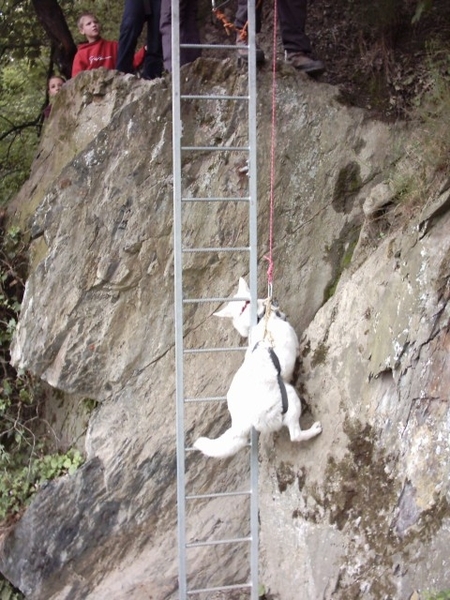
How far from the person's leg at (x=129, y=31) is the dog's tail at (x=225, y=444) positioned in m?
2.96

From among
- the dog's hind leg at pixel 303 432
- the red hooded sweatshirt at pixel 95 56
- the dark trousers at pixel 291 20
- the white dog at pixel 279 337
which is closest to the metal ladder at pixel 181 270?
the white dog at pixel 279 337

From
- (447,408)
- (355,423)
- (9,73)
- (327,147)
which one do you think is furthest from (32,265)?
(9,73)

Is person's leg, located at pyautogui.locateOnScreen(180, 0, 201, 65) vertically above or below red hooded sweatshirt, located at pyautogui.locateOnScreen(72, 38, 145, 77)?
above

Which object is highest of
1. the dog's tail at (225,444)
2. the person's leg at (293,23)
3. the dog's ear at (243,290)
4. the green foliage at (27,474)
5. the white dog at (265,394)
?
the person's leg at (293,23)

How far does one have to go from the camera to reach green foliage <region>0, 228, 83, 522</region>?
5.33 m

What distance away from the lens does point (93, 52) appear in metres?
5.72

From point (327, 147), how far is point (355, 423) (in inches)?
79.1

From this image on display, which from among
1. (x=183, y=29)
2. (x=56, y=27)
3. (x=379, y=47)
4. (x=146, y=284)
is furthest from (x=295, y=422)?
(x=56, y=27)

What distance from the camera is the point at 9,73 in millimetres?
8570

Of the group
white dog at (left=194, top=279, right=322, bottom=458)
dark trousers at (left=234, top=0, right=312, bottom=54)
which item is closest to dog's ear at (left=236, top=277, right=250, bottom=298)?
white dog at (left=194, top=279, right=322, bottom=458)

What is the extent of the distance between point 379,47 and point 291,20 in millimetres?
901

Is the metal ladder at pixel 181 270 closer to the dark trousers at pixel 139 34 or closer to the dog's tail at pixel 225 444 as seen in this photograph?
the dog's tail at pixel 225 444

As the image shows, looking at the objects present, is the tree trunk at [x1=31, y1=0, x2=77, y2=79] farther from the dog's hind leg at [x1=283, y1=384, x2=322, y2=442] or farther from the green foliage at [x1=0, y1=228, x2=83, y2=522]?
the dog's hind leg at [x1=283, y1=384, x2=322, y2=442]

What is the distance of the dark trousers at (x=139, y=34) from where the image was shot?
5449 millimetres
